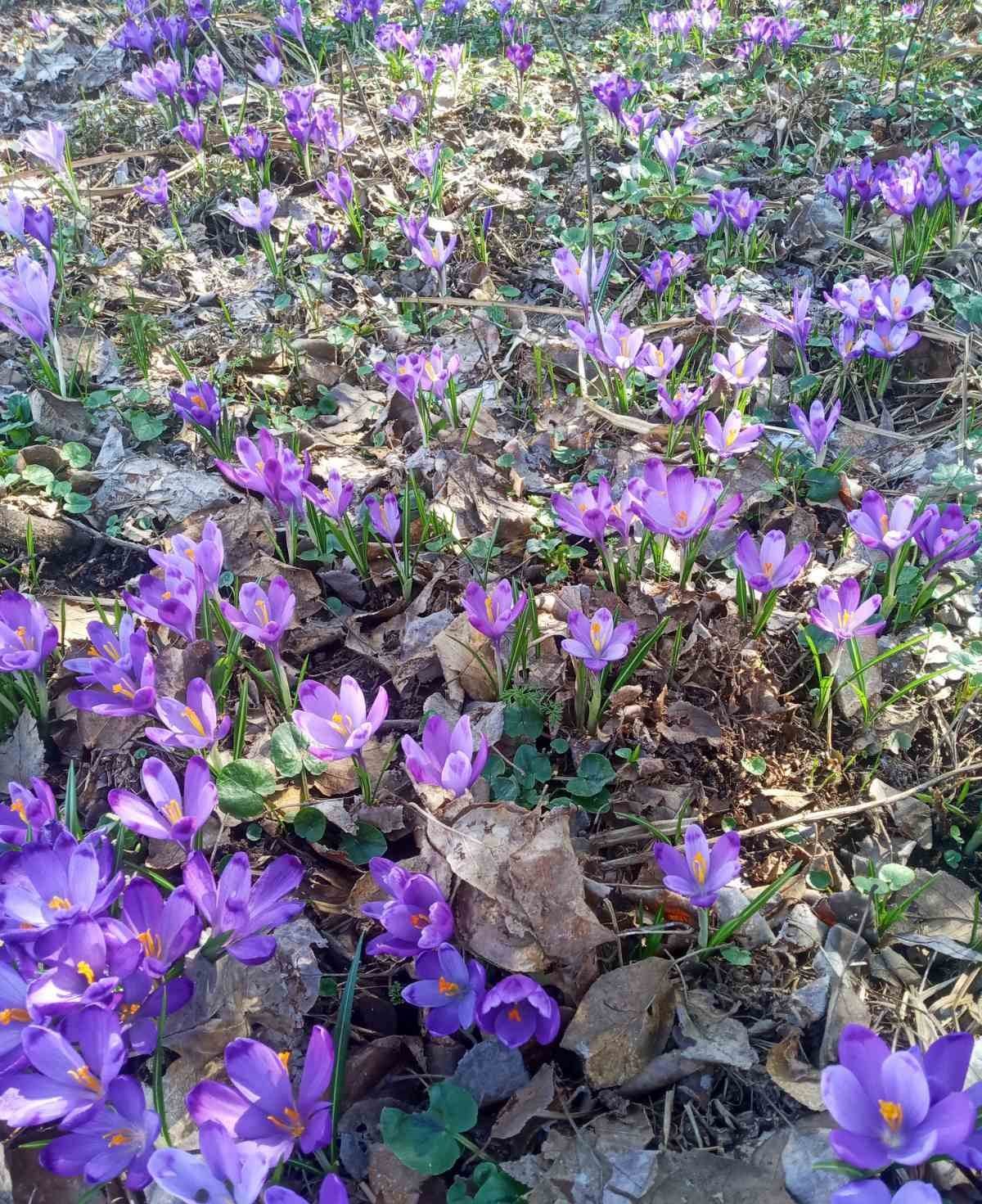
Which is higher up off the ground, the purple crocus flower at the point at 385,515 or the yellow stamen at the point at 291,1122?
the purple crocus flower at the point at 385,515

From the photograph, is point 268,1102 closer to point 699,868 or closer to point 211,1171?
point 211,1171

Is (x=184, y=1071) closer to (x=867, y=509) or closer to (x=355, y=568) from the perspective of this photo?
(x=355, y=568)

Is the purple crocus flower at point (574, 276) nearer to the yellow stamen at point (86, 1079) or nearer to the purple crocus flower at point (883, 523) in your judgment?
the purple crocus flower at point (883, 523)

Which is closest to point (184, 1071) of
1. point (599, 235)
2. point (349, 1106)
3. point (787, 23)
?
point (349, 1106)

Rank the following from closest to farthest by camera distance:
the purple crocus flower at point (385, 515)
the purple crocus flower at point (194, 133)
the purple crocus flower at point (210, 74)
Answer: the purple crocus flower at point (385, 515) → the purple crocus flower at point (194, 133) → the purple crocus flower at point (210, 74)

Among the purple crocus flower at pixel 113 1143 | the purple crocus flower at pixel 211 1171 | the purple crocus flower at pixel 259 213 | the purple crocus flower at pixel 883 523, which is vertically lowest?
the purple crocus flower at pixel 113 1143

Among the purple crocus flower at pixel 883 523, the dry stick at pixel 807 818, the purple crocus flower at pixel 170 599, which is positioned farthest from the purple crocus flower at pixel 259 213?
the dry stick at pixel 807 818

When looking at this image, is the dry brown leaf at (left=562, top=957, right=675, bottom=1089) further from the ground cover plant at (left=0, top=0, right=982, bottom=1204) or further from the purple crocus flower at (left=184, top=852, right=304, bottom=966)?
the purple crocus flower at (left=184, top=852, right=304, bottom=966)
